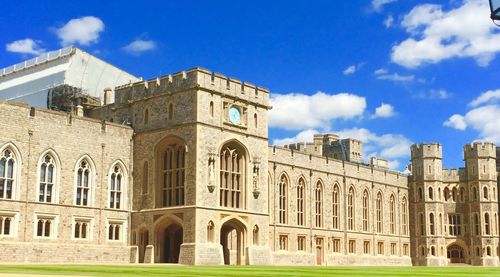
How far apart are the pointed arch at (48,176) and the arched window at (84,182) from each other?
1.47 meters

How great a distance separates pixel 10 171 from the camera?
119 ft

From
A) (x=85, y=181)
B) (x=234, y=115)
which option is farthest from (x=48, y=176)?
(x=234, y=115)

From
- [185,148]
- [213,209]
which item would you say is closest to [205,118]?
[185,148]

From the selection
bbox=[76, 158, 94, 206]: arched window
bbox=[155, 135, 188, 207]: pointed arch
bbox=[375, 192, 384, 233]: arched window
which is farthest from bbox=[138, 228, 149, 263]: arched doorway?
bbox=[375, 192, 384, 233]: arched window

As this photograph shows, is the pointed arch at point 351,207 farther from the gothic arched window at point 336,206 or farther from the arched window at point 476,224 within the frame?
the arched window at point 476,224

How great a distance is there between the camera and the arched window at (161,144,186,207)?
4081 cm

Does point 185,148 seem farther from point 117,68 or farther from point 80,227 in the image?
point 117,68

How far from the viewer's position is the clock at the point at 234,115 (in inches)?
1666

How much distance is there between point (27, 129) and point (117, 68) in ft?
65.6

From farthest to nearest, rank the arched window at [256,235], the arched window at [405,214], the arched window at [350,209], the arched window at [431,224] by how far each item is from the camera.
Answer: the arched window at [431,224]
the arched window at [405,214]
the arched window at [350,209]
the arched window at [256,235]

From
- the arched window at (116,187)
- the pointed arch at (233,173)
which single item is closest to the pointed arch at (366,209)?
the pointed arch at (233,173)

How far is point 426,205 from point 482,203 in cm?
521

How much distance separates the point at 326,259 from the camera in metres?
54.4

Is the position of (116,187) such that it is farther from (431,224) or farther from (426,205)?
(431,224)
